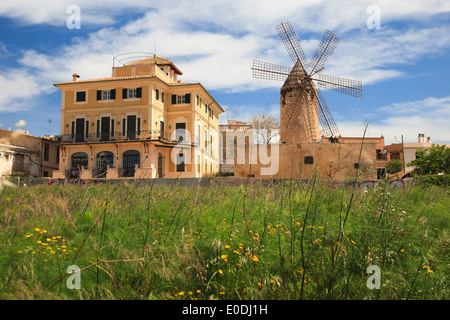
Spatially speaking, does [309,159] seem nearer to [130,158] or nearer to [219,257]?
[130,158]

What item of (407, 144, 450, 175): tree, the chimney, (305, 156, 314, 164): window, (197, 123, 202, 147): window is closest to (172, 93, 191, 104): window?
(197, 123, 202, 147): window

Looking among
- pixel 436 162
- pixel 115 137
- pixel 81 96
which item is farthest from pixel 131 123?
pixel 436 162

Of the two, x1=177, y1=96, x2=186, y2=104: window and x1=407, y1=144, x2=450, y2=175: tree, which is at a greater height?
x1=177, y1=96, x2=186, y2=104: window

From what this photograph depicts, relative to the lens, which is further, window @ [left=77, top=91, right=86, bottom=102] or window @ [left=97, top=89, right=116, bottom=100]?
window @ [left=77, top=91, right=86, bottom=102]

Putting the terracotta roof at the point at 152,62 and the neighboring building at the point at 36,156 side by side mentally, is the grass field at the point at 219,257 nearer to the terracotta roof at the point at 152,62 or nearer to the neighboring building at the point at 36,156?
the neighboring building at the point at 36,156

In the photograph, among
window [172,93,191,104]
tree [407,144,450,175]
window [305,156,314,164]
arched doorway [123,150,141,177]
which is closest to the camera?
window [305,156,314,164]

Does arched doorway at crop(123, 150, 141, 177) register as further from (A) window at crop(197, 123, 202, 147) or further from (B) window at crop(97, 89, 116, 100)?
(A) window at crop(197, 123, 202, 147)

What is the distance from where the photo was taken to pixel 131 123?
115 feet

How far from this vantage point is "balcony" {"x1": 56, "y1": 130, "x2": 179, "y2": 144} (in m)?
34.1

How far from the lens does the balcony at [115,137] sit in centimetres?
3406

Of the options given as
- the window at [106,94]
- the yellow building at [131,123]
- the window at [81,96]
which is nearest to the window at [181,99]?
the yellow building at [131,123]

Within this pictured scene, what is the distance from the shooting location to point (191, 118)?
1438 inches

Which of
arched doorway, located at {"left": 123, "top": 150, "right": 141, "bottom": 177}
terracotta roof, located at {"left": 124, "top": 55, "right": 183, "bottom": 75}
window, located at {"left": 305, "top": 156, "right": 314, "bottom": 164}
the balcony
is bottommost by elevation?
window, located at {"left": 305, "top": 156, "right": 314, "bottom": 164}

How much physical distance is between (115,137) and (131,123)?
2.12 metres
